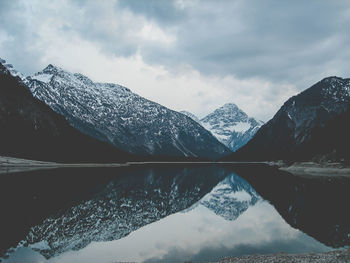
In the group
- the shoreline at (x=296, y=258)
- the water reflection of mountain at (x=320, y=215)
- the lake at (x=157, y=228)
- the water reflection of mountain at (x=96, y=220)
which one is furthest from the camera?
the water reflection of mountain at (x=320, y=215)

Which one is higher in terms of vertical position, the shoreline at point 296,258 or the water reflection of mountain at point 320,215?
the shoreline at point 296,258

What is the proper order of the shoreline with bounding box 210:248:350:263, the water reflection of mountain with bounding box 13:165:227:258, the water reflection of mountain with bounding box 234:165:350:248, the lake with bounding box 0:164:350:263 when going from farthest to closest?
the water reflection of mountain with bounding box 234:165:350:248 < the water reflection of mountain with bounding box 13:165:227:258 < the lake with bounding box 0:164:350:263 < the shoreline with bounding box 210:248:350:263

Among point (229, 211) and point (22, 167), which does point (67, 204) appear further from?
point (22, 167)

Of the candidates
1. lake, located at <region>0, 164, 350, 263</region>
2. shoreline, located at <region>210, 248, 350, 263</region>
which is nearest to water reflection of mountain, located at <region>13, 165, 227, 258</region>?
lake, located at <region>0, 164, 350, 263</region>

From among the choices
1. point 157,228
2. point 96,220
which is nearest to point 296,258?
point 157,228

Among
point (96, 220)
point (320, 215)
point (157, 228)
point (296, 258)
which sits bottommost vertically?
point (157, 228)

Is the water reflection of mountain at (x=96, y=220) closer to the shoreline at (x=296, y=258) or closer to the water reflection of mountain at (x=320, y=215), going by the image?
the shoreline at (x=296, y=258)

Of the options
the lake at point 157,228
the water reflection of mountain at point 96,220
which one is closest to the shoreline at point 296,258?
the lake at point 157,228

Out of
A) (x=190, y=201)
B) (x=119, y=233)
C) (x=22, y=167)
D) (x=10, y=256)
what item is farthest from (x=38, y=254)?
(x=22, y=167)

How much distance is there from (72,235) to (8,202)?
86.4 feet

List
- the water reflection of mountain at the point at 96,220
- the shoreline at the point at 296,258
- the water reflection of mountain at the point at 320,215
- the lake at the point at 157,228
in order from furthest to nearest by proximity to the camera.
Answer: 1. the water reflection of mountain at the point at 320,215
2. the water reflection of mountain at the point at 96,220
3. the lake at the point at 157,228
4. the shoreline at the point at 296,258

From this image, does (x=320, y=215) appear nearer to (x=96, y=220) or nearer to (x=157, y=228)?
(x=157, y=228)

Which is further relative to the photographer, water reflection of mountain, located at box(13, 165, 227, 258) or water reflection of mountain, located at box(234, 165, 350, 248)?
water reflection of mountain, located at box(234, 165, 350, 248)

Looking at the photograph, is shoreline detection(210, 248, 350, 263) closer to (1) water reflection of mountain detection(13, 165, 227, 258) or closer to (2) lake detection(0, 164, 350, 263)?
(2) lake detection(0, 164, 350, 263)
